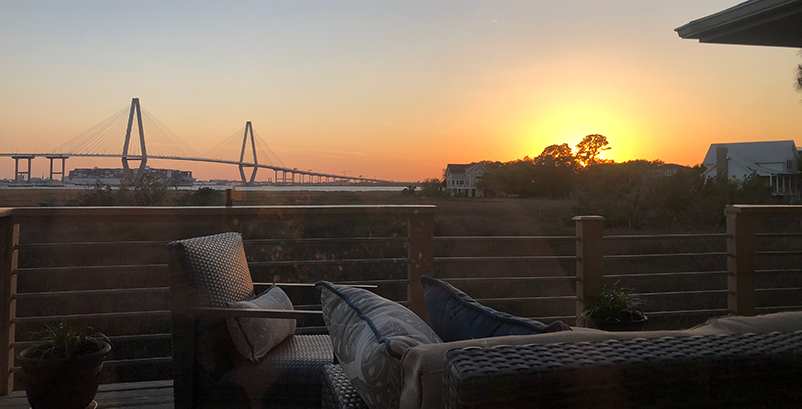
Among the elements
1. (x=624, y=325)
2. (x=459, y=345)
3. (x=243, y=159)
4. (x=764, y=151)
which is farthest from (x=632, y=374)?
(x=243, y=159)

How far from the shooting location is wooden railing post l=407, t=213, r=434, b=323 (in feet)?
9.66

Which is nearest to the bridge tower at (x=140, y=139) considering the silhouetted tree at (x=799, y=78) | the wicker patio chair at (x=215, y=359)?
the wicker patio chair at (x=215, y=359)

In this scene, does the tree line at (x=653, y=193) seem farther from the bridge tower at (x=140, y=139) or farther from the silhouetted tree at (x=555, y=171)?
the bridge tower at (x=140, y=139)

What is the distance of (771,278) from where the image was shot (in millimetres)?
7309

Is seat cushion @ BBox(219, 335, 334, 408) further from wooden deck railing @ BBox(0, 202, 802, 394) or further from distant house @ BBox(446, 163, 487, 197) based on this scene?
distant house @ BBox(446, 163, 487, 197)

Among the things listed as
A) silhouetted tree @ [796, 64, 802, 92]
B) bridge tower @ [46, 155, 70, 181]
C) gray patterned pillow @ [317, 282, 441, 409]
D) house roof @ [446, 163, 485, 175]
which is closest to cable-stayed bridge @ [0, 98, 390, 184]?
bridge tower @ [46, 155, 70, 181]

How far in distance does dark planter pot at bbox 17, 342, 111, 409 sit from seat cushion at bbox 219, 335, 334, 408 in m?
0.82

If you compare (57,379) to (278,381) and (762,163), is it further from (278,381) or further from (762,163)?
(762,163)

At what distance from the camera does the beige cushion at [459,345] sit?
0.67 metres

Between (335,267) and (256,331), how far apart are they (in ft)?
21.6

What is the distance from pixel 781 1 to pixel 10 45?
9547mm

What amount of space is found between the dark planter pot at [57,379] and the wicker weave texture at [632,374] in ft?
6.95

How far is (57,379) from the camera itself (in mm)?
2104

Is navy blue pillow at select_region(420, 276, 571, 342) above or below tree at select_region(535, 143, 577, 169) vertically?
below
